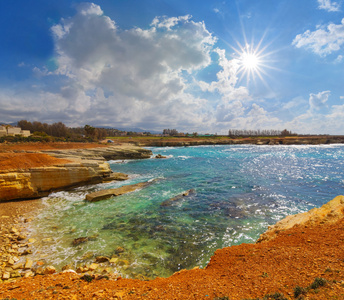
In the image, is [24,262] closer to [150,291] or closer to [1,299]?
[1,299]

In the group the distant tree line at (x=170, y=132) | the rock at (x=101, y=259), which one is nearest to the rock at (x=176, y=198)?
the rock at (x=101, y=259)

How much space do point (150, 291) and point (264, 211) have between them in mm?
11126

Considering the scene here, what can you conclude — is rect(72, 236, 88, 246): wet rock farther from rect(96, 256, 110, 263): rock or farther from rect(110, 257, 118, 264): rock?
rect(110, 257, 118, 264): rock

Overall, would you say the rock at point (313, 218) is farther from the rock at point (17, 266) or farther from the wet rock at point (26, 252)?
the wet rock at point (26, 252)

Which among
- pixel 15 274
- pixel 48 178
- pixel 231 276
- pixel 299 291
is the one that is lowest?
pixel 15 274

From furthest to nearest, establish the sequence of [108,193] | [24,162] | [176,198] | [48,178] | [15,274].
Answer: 1. [48,178]
2. [108,193]
3. [24,162]
4. [176,198]
5. [15,274]

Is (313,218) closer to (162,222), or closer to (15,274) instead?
(162,222)

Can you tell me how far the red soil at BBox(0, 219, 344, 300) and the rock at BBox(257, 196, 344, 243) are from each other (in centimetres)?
171

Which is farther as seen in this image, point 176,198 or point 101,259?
point 176,198

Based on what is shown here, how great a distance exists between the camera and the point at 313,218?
8258 millimetres

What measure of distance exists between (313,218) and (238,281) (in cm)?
641

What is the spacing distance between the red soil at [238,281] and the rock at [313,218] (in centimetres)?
171

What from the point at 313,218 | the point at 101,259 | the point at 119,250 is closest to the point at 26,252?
the point at 101,259

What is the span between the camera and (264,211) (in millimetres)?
12484
